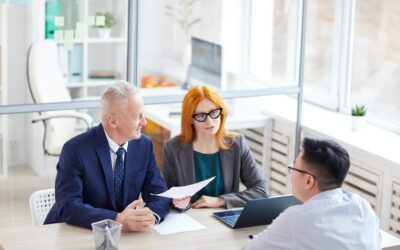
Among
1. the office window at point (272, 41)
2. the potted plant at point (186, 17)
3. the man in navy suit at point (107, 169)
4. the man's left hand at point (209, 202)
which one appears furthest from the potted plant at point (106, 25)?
the man's left hand at point (209, 202)

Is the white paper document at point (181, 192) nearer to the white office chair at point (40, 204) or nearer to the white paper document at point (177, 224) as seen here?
the white paper document at point (177, 224)

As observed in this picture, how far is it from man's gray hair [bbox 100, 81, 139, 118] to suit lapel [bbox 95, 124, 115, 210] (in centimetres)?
Answer: 11

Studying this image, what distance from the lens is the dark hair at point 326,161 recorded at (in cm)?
246

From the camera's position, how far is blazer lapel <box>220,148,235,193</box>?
3504 mm

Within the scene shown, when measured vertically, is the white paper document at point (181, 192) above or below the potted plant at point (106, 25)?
below

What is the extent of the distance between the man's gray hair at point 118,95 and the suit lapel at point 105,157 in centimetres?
11

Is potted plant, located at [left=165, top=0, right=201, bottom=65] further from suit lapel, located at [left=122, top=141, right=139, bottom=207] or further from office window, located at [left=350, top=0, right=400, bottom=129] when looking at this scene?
suit lapel, located at [left=122, top=141, right=139, bottom=207]

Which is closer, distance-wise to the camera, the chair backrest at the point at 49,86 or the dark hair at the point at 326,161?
the dark hair at the point at 326,161

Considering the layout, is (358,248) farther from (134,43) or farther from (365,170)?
(134,43)

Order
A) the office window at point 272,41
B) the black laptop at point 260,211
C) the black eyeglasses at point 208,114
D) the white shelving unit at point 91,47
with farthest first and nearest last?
1. the office window at point 272,41
2. the white shelving unit at point 91,47
3. the black eyeglasses at point 208,114
4. the black laptop at point 260,211

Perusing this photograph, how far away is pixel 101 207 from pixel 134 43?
1.37 m

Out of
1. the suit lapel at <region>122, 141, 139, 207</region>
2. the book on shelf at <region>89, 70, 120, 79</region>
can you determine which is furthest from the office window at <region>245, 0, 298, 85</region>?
the suit lapel at <region>122, 141, 139, 207</region>

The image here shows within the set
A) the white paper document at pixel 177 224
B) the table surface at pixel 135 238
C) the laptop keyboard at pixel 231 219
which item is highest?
the laptop keyboard at pixel 231 219

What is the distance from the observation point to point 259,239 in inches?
101
